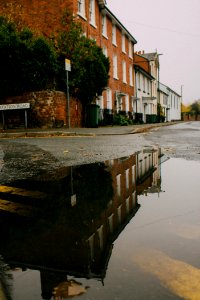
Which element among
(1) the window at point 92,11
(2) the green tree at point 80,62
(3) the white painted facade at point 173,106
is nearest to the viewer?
(2) the green tree at point 80,62

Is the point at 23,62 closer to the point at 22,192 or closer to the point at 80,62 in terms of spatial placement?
the point at 80,62

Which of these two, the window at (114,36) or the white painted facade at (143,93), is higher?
the window at (114,36)

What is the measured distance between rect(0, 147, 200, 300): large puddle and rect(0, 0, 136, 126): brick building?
1619 centimetres

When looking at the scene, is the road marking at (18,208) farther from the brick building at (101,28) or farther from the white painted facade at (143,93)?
the white painted facade at (143,93)

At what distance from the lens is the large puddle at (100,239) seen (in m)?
1.38

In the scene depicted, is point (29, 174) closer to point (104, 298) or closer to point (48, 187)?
point (48, 187)

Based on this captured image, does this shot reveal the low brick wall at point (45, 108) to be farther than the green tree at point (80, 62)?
No

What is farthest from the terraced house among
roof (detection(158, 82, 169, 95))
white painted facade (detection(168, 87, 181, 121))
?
white painted facade (detection(168, 87, 181, 121))

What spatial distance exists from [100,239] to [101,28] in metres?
25.2

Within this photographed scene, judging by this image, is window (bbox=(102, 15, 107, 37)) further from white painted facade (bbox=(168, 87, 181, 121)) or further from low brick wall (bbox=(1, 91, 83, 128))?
white painted facade (bbox=(168, 87, 181, 121))

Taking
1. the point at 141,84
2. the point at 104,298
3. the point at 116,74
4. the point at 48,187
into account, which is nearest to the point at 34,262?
the point at 104,298

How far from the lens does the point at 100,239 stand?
Answer: 1926 mm

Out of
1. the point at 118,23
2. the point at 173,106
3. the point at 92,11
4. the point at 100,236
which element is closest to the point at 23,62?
the point at 92,11

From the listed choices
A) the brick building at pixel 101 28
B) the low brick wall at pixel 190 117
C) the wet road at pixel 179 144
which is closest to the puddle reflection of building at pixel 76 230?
the wet road at pixel 179 144
